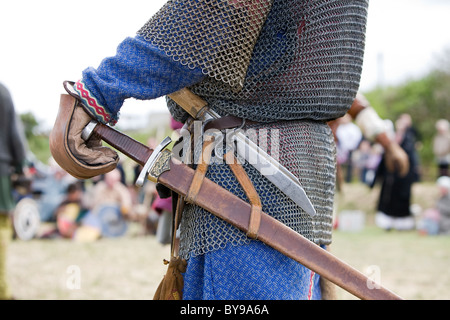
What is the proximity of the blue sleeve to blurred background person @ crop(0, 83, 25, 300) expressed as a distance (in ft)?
10.4

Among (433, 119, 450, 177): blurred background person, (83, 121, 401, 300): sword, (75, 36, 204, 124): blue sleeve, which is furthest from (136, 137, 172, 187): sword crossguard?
(433, 119, 450, 177): blurred background person

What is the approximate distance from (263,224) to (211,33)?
0.64 m

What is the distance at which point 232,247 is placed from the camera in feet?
5.87

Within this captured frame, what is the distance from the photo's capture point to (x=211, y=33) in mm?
1721

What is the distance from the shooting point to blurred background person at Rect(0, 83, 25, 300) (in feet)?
14.6

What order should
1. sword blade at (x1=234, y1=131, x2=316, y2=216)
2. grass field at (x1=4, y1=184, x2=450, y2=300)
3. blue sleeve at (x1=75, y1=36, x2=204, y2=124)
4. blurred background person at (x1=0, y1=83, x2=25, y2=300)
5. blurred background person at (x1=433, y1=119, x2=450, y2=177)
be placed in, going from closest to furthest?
1. blue sleeve at (x1=75, y1=36, x2=204, y2=124)
2. sword blade at (x1=234, y1=131, x2=316, y2=216)
3. blurred background person at (x1=0, y1=83, x2=25, y2=300)
4. grass field at (x1=4, y1=184, x2=450, y2=300)
5. blurred background person at (x1=433, y1=119, x2=450, y2=177)

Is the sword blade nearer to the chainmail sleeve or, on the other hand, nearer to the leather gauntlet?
the chainmail sleeve

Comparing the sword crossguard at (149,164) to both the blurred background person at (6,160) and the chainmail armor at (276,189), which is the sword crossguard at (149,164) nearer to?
the chainmail armor at (276,189)

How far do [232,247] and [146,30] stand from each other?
0.76 m

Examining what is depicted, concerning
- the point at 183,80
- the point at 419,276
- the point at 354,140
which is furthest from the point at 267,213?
the point at 354,140

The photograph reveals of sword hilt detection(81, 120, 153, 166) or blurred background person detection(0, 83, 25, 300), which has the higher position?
blurred background person detection(0, 83, 25, 300)

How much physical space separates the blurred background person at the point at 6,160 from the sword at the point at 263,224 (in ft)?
10.1

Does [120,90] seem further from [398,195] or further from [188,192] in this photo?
[398,195]

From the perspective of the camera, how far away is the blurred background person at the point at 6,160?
175 inches
